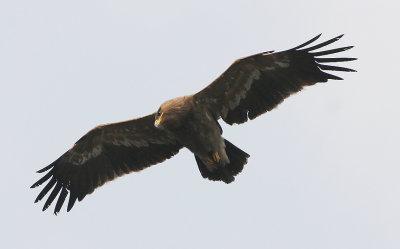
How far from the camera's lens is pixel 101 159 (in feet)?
46.3

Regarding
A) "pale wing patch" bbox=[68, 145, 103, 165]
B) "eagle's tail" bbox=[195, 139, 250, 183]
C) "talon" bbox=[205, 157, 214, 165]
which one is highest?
"pale wing patch" bbox=[68, 145, 103, 165]

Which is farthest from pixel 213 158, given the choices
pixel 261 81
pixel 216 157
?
pixel 261 81

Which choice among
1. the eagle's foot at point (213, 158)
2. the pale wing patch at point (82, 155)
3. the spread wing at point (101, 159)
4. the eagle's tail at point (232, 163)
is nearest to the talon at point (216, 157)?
the eagle's foot at point (213, 158)

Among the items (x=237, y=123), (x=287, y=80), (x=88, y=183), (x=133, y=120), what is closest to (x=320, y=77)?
(x=287, y=80)

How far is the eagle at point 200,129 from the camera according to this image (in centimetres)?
1259

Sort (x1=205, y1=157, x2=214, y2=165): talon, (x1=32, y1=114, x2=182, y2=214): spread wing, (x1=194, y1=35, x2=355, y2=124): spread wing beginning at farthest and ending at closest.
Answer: (x1=32, y1=114, x2=182, y2=214): spread wing < (x1=205, y1=157, x2=214, y2=165): talon < (x1=194, y1=35, x2=355, y2=124): spread wing

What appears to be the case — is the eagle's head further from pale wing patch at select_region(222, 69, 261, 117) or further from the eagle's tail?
the eagle's tail

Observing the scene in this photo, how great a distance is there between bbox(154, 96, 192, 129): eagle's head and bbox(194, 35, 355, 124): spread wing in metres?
0.28

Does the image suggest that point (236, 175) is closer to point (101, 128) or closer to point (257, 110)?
point (257, 110)

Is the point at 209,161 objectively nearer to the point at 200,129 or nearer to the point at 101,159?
the point at 200,129

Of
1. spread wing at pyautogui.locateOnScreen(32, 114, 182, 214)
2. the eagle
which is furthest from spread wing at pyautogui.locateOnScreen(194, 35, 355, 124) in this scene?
spread wing at pyautogui.locateOnScreen(32, 114, 182, 214)

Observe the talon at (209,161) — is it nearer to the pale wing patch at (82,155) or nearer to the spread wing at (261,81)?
the spread wing at (261,81)

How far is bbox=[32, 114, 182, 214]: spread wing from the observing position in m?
13.9

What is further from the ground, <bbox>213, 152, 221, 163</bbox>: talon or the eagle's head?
the eagle's head
